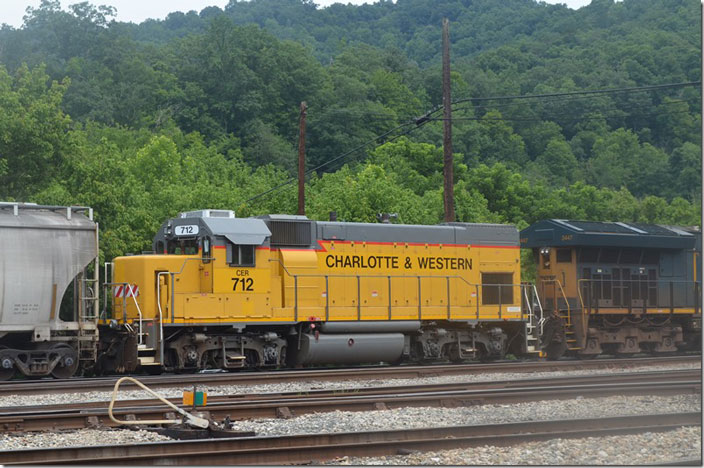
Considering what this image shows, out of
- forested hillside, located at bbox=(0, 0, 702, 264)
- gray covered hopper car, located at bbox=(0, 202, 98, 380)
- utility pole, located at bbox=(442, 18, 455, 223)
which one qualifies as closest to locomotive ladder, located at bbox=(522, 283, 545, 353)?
utility pole, located at bbox=(442, 18, 455, 223)

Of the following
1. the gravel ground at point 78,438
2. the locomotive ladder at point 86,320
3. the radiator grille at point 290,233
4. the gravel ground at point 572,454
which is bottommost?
the gravel ground at point 572,454

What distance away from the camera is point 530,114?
306 feet

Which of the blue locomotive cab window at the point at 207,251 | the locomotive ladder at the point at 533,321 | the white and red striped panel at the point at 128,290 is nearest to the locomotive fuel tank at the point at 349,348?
the blue locomotive cab window at the point at 207,251

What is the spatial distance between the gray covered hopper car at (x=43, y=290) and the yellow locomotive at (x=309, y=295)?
99 centimetres

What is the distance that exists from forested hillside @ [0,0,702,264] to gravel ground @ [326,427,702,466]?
16.8 m

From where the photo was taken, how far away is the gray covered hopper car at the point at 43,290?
56.6 feet

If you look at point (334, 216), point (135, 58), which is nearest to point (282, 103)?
point (135, 58)

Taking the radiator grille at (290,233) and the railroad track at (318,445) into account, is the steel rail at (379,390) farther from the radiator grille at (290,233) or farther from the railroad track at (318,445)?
the radiator grille at (290,233)

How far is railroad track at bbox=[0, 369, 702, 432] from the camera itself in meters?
11.2

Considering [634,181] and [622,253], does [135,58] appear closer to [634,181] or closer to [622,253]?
[634,181]

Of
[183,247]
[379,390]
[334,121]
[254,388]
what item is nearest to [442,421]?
[379,390]

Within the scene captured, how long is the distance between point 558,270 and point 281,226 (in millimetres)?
9034

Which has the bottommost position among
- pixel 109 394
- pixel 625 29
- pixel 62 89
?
pixel 109 394

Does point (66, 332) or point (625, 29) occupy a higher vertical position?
point (625, 29)
